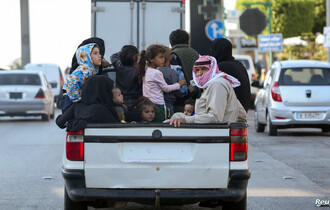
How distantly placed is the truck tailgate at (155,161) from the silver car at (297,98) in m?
11.0

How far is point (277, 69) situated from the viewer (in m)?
18.6

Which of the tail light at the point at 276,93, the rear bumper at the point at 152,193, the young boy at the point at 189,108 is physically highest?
the young boy at the point at 189,108

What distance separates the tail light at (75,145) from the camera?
6805mm

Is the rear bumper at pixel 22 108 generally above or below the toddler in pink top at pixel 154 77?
below

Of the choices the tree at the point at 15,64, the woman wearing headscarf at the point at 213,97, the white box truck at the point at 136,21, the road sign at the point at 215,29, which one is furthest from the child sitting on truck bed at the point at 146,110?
A: the tree at the point at 15,64

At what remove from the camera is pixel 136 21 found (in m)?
18.1

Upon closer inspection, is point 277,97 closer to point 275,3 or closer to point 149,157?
point 149,157

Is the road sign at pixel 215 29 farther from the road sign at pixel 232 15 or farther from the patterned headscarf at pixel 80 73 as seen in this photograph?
the road sign at pixel 232 15

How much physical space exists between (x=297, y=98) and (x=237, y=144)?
37.6 ft

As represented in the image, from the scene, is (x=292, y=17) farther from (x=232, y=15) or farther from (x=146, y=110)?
(x=146, y=110)

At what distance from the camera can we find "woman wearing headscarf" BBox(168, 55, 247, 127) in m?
7.08

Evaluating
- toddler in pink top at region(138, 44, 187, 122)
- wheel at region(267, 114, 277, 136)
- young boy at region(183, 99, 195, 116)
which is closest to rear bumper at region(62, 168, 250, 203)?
young boy at region(183, 99, 195, 116)

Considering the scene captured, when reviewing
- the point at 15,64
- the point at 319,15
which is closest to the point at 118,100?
the point at 15,64

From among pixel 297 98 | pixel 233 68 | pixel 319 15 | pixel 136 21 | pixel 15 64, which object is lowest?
pixel 15 64
